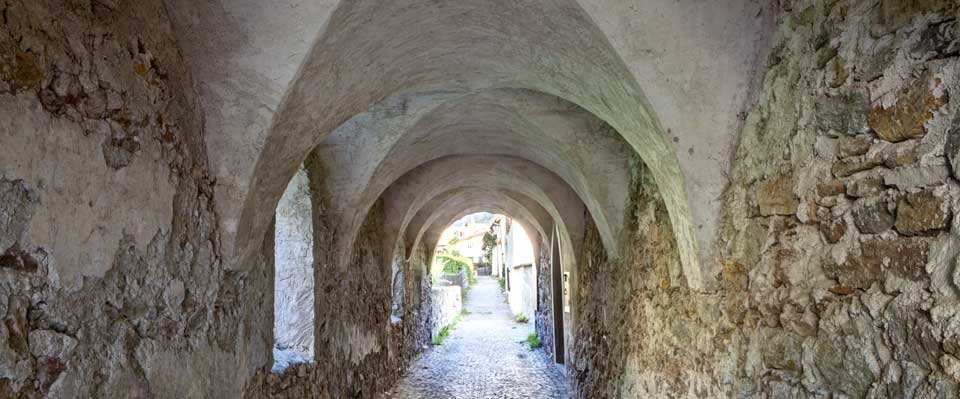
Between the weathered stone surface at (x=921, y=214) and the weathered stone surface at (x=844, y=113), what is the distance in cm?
27

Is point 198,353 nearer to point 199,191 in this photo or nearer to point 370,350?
point 199,191

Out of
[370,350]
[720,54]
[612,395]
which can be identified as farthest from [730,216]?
[370,350]

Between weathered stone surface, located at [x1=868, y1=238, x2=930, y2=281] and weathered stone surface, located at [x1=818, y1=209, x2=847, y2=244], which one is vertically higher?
weathered stone surface, located at [x1=818, y1=209, x2=847, y2=244]

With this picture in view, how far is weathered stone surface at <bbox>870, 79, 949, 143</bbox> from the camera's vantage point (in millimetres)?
1545

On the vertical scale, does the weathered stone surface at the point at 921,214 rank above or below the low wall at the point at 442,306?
above

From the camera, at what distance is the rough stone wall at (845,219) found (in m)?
1.51

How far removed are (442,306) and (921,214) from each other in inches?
574

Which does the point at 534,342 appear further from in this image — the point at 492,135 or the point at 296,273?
the point at 296,273

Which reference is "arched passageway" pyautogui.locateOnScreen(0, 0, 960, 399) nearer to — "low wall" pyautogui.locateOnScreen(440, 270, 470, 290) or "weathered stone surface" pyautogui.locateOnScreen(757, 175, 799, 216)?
"weathered stone surface" pyautogui.locateOnScreen(757, 175, 799, 216)

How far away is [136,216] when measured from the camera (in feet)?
6.77

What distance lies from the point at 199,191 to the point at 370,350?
15.5 ft

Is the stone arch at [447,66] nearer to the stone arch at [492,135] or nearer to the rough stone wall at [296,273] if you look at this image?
the stone arch at [492,135]

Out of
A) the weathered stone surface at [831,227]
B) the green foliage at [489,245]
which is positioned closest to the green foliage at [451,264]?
the green foliage at [489,245]


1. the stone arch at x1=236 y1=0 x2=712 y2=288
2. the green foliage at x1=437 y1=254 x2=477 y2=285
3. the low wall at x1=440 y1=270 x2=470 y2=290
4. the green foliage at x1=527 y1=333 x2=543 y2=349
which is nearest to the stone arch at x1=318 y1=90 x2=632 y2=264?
the stone arch at x1=236 y1=0 x2=712 y2=288
